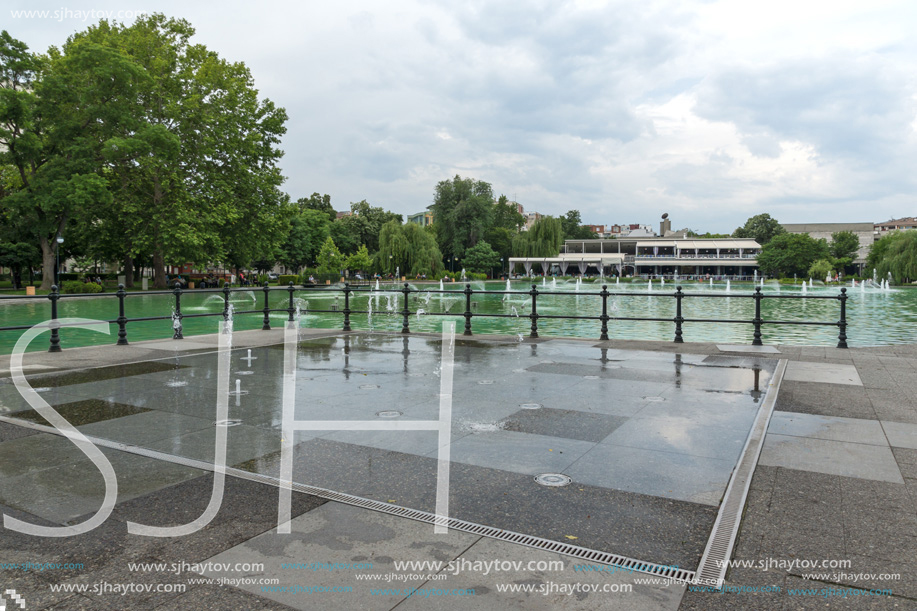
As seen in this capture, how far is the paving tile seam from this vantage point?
3305mm

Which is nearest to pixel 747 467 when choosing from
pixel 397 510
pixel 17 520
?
pixel 397 510

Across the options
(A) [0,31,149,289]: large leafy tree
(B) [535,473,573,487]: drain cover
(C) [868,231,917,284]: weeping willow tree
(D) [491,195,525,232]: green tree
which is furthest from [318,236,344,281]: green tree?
(B) [535,473,573,487]: drain cover

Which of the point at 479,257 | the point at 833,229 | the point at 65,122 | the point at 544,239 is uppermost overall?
the point at 833,229

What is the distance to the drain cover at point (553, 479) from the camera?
181 inches

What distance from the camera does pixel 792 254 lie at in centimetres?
9431

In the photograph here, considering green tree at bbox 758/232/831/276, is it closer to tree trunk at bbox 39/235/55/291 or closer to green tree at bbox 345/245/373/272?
green tree at bbox 345/245/373/272

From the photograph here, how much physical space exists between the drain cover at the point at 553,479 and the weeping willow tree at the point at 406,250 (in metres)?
67.7

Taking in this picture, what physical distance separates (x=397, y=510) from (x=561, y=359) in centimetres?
729

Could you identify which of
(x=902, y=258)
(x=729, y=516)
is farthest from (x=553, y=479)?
(x=902, y=258)

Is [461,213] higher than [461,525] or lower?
higher

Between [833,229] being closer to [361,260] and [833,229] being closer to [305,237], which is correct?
[361,260]

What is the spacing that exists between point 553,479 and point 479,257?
9098cm

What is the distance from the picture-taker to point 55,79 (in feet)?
132

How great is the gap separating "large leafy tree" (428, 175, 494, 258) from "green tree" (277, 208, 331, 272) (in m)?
19.8
